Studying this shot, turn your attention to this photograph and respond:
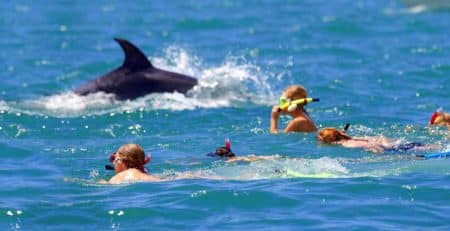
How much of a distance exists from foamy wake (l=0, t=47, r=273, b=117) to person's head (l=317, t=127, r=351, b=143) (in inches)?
146

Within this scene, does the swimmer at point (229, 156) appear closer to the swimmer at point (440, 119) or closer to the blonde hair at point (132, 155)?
the blonde hair at point (132, 155)

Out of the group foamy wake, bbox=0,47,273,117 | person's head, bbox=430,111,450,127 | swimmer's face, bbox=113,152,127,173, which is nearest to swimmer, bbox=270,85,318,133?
person's head, bbox=430,111,450,127

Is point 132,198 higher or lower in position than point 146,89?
lower

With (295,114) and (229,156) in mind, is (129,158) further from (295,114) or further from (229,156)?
(295,114)

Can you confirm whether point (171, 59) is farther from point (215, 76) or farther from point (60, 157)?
point (60, 157)

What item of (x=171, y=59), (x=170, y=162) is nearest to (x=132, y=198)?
(x=170, y=162)

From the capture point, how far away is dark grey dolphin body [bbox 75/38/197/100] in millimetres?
17188

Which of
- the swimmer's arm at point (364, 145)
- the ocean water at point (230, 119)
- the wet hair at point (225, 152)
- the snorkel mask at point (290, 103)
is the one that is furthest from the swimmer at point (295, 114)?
the wet hair at point (225, 152)

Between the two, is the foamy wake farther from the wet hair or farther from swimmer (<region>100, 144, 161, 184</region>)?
swimmer (<region>100, 144, 161, 184</region>)

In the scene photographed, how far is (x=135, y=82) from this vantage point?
17281 mm

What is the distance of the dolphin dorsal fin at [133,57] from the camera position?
1688 cm

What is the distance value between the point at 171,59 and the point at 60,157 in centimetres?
967

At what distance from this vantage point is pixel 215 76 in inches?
741

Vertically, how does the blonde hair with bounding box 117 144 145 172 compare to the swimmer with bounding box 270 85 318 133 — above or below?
below
